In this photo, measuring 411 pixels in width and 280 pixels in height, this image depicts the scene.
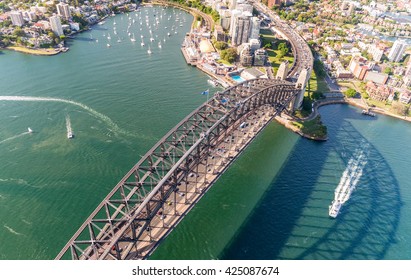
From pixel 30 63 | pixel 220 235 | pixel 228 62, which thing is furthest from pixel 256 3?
pixel 220 235

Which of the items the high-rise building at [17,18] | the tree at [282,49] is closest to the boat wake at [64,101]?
the high-rise building at [17,18]

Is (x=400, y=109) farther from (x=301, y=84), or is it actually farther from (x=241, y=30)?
(x=241, y=30)

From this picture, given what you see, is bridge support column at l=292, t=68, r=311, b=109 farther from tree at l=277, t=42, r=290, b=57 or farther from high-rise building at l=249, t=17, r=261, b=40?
high-rise building at l=249, t=17, r=261, b=40

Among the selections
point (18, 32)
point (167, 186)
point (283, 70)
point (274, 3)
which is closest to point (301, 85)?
point (283, 70)

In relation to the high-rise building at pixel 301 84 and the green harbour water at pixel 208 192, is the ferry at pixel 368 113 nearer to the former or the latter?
the green harbour water at pixel 208 192

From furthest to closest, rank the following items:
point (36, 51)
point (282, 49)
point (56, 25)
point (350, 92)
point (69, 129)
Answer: point (56, 25)
point (282, 49)
point (36, 51)
point (350, 92)
point (69, 129)
